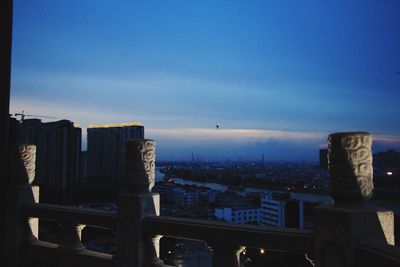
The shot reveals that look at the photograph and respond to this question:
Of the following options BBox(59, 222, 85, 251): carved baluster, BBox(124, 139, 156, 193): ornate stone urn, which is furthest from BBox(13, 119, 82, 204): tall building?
BBox(124, 139, 156, 193): ornate stone urn

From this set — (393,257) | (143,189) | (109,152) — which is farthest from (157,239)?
(109,152)

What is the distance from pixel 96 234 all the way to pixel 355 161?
26.8 ft

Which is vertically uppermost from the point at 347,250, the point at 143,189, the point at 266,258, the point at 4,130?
the point at 4,130

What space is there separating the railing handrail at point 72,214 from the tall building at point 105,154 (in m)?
2.35

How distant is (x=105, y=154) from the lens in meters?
8.77

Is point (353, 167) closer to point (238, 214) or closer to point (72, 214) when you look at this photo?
point (72, 214)

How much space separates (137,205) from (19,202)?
2.07 meters

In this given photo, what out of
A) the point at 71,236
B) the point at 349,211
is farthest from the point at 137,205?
the point at 349,211

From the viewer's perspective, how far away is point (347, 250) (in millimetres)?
2447

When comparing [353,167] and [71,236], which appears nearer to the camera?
[353,167]

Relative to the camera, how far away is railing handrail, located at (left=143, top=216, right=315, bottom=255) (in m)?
2.76

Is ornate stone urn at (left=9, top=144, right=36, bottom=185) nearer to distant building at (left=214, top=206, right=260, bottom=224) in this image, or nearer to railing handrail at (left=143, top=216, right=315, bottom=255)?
railing handrail at (left=143, top=216, right=315, bottom=255)

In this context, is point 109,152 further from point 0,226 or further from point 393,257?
point 393,257

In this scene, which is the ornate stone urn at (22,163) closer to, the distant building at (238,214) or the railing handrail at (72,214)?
the railing handrail at (72,214)
